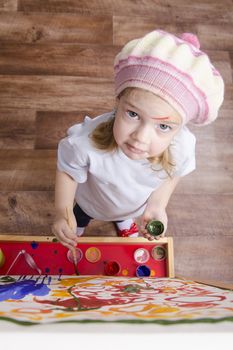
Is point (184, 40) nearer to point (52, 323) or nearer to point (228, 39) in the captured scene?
point (52, 323)

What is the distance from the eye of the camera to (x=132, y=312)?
0.32 metres

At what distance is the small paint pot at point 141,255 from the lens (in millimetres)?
900

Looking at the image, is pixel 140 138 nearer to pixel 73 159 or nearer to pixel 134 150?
pixel 134 150

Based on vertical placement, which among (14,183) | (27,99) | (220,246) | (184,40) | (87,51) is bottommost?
(220,246)

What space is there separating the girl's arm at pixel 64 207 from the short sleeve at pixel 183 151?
0.23m

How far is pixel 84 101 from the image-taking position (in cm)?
129

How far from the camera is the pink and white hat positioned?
0.52 meters

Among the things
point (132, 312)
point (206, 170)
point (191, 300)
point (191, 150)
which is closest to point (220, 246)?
point (206, 170)

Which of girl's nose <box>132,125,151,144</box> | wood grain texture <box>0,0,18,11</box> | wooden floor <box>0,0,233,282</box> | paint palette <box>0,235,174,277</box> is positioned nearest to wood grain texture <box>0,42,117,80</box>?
wooden floor <box>0,0,233,282</box>

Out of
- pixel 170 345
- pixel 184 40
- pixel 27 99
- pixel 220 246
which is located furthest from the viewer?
pixel 27 99

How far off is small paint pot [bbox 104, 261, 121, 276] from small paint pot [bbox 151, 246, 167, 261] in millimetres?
98

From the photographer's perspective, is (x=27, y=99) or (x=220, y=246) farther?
(x=27, y=99)

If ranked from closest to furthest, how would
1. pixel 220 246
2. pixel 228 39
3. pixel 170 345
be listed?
pixel 170 345 → pixel 220 246 → pixel 228 39

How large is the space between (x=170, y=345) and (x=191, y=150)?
22.1 inches
